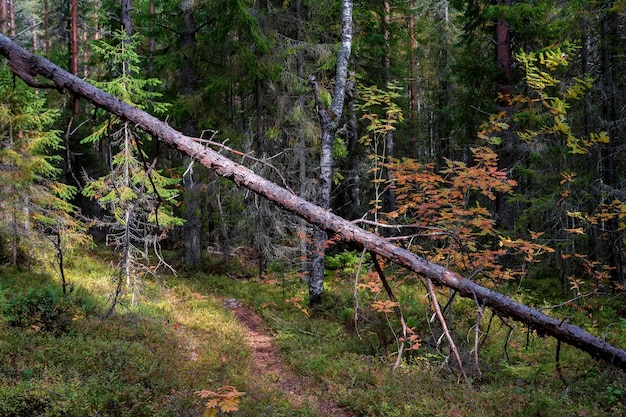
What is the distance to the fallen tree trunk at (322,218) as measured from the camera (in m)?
3.49

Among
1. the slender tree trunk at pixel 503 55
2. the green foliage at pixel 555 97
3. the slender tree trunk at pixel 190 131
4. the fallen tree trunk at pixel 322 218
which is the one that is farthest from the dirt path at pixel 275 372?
the slender tree trunk at pixel 503 55

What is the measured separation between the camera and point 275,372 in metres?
8.14

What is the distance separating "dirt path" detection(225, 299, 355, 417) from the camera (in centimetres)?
661

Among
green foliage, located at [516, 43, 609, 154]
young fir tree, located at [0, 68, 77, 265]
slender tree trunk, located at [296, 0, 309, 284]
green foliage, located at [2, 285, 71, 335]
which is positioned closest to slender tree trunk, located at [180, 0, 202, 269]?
slender tree trunk, located at [296, 0, 309, 284]

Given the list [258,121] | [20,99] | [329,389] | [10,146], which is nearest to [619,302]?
[329,389]

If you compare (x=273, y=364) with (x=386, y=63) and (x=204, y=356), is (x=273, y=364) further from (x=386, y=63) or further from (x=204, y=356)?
(x=386, y=63)

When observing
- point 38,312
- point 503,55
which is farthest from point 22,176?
point 503,55

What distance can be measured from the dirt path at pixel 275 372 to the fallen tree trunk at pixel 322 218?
3763mm

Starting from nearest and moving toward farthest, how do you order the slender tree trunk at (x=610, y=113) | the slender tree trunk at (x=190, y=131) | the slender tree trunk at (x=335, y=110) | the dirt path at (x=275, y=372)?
1. the dirt path at (x=275, y=372)
2. the slender tree trunk at (x=335, y=110)
3. the slender tree trunk at (x=610, y=113)
4. the slender tree trunk at (x=190, y=131)

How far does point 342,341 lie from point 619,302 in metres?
7.49

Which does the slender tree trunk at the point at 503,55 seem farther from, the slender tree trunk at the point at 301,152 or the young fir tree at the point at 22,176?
the young fir tree at the point at 22,176

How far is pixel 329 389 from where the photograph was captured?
7031mm

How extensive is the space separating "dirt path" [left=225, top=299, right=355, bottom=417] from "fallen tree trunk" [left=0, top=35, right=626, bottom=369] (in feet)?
12.3

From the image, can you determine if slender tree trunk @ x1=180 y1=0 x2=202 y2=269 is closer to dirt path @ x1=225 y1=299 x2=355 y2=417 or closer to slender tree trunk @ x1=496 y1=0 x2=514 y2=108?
dirt path @ x1=225 y1=299 x2=355 y2=417
